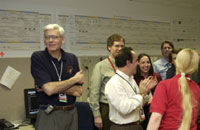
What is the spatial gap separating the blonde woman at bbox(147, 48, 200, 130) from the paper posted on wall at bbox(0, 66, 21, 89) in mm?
1909

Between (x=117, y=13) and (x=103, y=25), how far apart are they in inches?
13.9

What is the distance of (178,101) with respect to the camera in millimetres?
1451

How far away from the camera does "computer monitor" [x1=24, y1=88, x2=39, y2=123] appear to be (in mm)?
2660

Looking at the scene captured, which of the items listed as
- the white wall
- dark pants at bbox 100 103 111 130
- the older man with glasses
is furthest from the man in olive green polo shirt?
the white wall

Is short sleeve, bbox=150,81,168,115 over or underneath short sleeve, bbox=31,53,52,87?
underneath

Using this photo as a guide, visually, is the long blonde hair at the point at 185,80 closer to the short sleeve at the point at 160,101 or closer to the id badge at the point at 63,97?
the short sleeve at the point at 160,101

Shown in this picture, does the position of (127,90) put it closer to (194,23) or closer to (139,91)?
(139,91)

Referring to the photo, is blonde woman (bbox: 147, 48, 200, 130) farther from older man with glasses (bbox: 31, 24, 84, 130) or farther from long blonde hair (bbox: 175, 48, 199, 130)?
older man with glasses (bbox: 31, 24, 84, 130)

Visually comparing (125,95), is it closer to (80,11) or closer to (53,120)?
(53,120)

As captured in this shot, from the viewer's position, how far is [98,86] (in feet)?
7.53

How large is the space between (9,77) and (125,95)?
1.64 meters

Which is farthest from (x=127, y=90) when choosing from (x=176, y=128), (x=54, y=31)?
(x=54, y=31)

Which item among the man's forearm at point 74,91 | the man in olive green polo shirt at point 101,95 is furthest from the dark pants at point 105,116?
the man's forearm at point 74,91

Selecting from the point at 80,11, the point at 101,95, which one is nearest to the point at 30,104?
the point at 101,95
